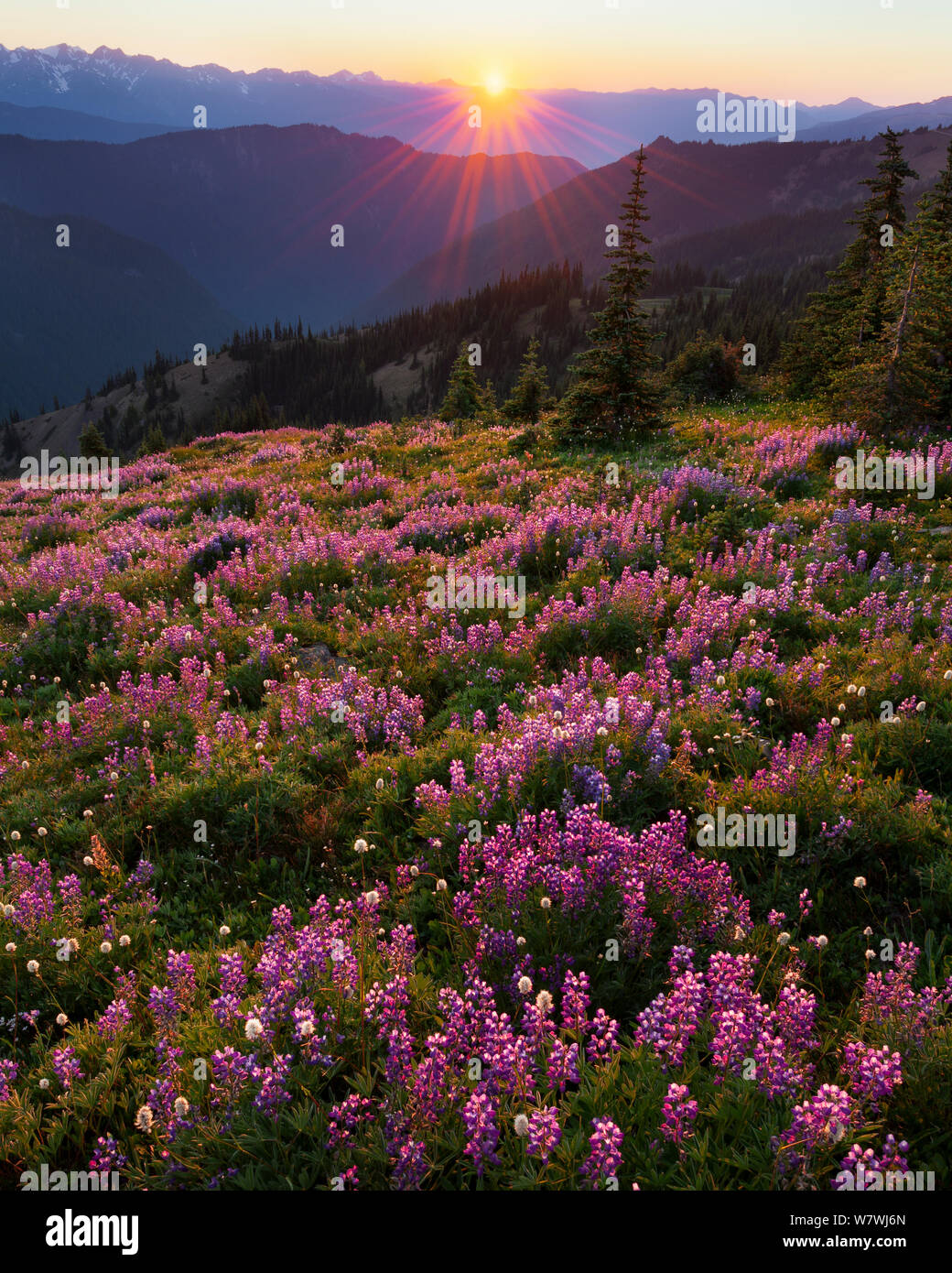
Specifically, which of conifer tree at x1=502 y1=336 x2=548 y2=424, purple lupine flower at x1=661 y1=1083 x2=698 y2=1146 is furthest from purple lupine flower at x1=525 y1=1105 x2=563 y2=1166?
conifer tree at x1=502 y1=336 x2=548 y2=424

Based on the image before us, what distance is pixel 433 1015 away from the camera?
351 centimetres

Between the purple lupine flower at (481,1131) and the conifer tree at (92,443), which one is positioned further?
the conifer tree at (92,443)

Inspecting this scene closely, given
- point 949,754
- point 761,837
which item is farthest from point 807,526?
point 761,837

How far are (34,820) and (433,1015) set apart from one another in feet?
14.2

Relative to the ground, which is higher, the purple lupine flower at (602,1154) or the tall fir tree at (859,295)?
the tall fir tree at (859,295)

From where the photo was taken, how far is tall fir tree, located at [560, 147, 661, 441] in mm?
18766

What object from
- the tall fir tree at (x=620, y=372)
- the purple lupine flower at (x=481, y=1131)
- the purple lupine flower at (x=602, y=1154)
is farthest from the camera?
the tall fir tree at (x=620, y=372)

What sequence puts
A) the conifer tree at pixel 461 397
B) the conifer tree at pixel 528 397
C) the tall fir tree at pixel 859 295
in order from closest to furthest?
the tall fir tree at pixel 859 295 → the conifer tree at pixel 528 397 → the conifer tree at pixel 461 397

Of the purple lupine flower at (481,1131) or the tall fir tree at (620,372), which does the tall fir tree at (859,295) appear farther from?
the purple lupine flower at (481,1131)

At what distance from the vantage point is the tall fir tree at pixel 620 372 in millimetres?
18766

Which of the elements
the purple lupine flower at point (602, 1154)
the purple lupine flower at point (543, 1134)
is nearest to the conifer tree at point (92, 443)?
the purple lupine flower at point (543, 1134)

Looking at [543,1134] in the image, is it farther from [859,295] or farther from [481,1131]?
[859,295]

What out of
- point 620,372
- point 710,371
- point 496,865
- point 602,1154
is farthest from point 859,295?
point 602,1154

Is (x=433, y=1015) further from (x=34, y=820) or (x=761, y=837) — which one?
(x=34, y=820)
